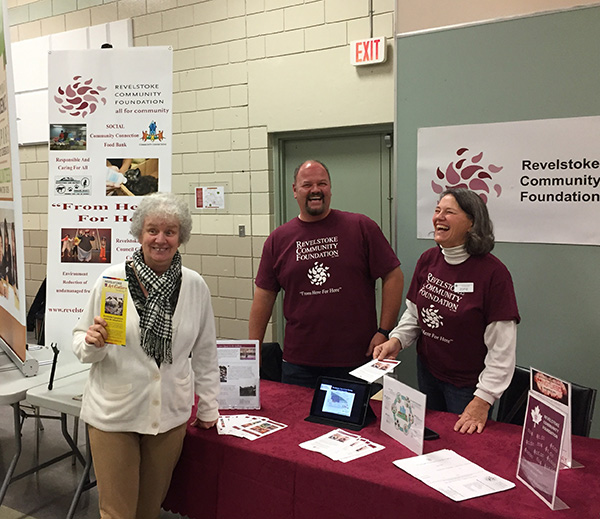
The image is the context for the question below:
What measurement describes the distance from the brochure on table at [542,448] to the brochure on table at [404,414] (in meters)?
0.30

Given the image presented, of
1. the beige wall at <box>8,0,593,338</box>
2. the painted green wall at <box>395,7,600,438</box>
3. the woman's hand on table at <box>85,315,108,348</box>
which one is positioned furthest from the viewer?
the beige wall at <box>8,0,593,338</box>

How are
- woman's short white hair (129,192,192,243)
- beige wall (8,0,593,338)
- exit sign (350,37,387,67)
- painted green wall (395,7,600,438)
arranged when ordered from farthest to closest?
1. beige wall (8,0,593,338)
2. exit sign (350,37,387,67)
3. painted green wall (395,7,600,438)
4. woman's short white hair (129,192,192,243)

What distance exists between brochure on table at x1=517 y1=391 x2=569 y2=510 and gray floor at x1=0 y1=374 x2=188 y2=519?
1.67m

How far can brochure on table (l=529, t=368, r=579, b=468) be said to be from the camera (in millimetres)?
1487

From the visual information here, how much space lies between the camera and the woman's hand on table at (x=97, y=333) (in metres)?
1.71

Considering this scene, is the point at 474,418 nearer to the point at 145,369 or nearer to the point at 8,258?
the point at 145,369

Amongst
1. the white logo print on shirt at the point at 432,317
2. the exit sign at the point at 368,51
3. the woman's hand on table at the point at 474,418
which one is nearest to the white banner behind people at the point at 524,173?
the white logo print on shirt at the point at 432,317

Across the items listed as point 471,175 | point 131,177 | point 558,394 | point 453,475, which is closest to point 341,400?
point 453,475

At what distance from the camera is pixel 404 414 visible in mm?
1863

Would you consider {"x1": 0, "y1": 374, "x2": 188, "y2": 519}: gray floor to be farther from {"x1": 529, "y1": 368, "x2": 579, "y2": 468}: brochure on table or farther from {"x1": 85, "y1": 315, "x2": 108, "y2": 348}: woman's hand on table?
{"x1": 529, "y1": 368, "x2": 579, "y2": 468}: brochure on table

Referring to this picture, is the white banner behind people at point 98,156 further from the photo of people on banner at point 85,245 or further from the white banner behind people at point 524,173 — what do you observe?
the white banner behind people at point 524,173

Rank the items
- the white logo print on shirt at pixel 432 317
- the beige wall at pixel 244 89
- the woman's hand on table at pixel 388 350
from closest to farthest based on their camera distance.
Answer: the white logo print on shirt at pixel 432 317 < the woman's hand on table at pixel 388 350 < the beige wall at pixel 244 89

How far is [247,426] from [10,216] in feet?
5.37

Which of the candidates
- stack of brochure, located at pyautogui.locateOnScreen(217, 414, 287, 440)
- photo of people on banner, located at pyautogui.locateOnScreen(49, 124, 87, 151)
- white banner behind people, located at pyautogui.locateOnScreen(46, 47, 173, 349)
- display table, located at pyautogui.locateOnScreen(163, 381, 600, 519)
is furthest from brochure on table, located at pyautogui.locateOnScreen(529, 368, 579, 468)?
photo of people on banner, located at pyautogui.locateOnScreen(49, 124, 87, 151)
